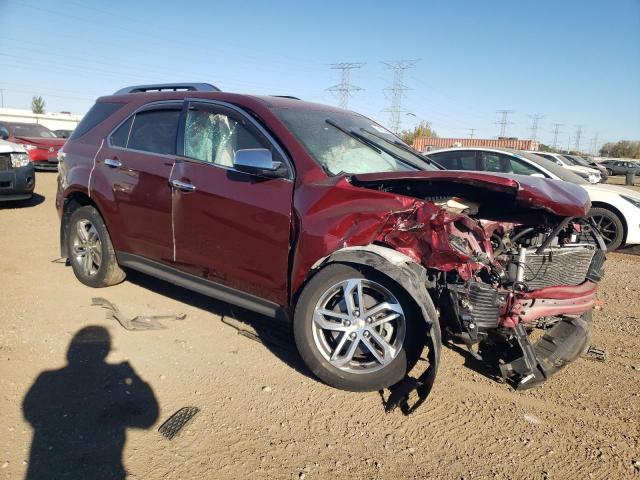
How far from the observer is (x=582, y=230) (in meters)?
3.84

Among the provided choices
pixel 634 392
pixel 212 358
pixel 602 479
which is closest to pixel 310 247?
pixel 212 358

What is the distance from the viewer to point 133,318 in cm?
419

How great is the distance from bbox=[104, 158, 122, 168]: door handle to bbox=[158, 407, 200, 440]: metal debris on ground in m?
2.40

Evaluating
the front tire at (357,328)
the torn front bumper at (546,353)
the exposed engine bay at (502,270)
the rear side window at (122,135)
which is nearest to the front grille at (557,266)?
the exposed engine bay at (502,270)

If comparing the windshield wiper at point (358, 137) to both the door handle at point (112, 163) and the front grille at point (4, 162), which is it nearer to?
the door handle at point (112, 163)

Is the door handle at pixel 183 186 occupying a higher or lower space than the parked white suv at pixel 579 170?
lower

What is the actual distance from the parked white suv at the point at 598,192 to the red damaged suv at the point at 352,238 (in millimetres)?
3824

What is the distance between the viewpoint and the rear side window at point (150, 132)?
4118mm

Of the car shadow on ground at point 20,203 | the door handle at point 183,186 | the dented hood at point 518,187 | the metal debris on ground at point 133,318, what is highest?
the dented hood at point 518,187

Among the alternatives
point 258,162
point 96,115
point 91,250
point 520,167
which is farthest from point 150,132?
point 520,167

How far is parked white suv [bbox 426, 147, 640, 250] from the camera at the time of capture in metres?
7.77

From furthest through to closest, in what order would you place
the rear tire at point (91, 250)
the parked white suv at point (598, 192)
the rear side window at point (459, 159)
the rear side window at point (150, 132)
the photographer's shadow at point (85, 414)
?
the rear side window at point (459, 159), the parked white suv at point (598, 192), the rear tire at point (91, 250), the rear side window at point (150, 132), the photographer's shadow at point (85, 414)

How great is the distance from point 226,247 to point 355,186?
42.3 inches

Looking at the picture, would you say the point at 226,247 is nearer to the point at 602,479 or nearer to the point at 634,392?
the point at 602,479
